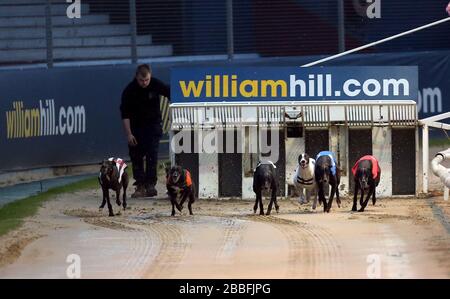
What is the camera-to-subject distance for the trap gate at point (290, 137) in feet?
60.8

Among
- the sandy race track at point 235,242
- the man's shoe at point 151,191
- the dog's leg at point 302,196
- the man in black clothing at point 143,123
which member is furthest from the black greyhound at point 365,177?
the man in black clothing at point 143,123

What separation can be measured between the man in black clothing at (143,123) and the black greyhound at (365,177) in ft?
11.5

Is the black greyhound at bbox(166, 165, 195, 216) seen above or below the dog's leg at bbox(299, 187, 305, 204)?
above

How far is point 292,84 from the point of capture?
62.4 ft

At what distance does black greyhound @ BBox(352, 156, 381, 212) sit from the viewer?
55.1ft

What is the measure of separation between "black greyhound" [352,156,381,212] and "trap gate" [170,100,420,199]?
1490mm

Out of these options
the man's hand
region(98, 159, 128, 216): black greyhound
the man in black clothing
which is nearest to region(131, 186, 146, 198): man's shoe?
the man in black clothing

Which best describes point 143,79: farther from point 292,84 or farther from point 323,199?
point 323,199

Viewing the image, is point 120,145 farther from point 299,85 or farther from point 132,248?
point 132,248

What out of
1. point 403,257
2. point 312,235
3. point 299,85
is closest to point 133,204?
point 299,85

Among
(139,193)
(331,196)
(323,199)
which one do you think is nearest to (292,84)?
(139,193)

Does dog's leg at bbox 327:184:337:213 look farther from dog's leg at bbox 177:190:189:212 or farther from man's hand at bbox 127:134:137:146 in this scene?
man's hand at bbox 127:134:137:146

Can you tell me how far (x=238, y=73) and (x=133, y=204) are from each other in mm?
2129

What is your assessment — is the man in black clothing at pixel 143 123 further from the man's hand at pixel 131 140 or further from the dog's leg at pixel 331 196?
the dog's leg at pixel 331 196
